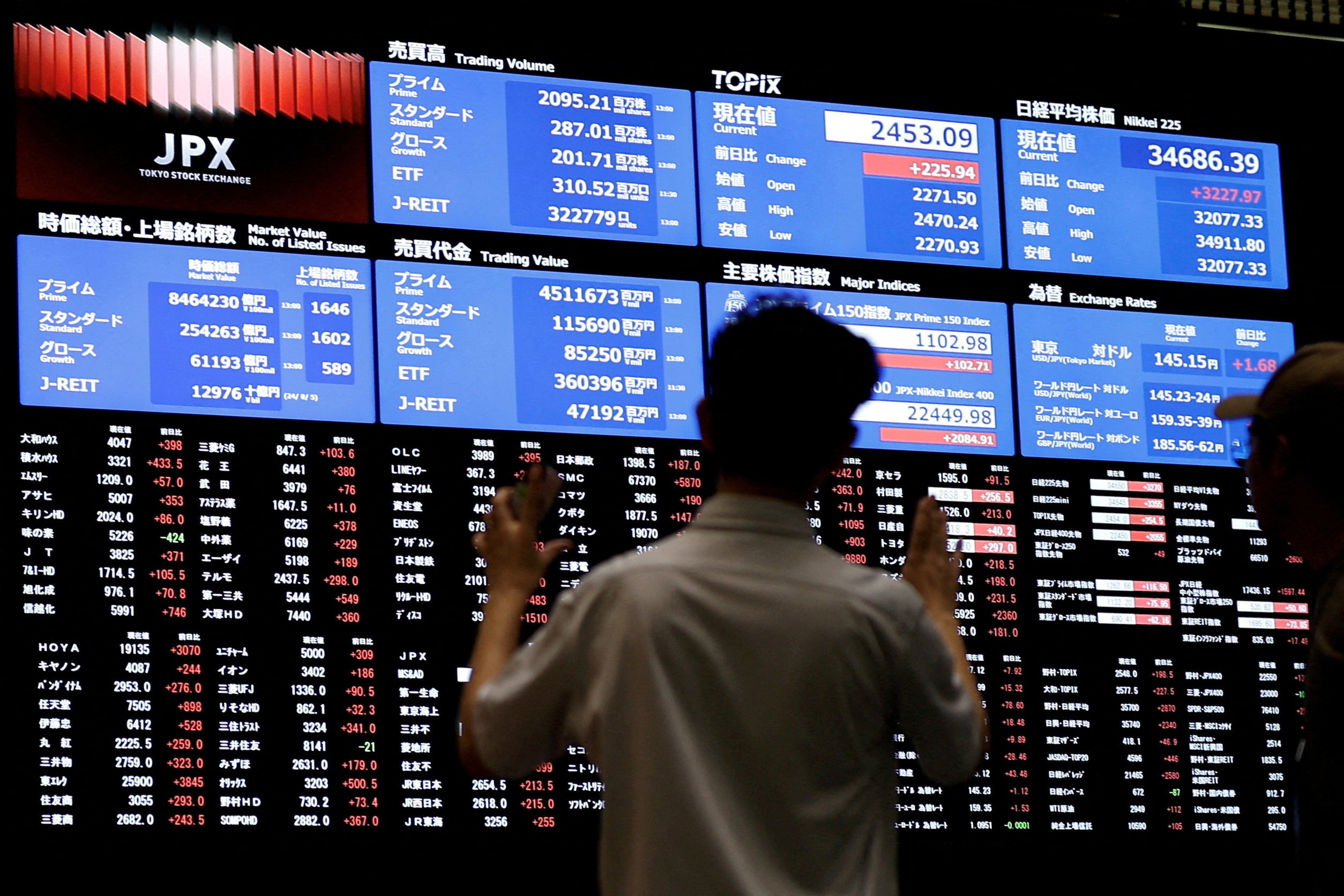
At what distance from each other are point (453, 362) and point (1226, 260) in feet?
5.98

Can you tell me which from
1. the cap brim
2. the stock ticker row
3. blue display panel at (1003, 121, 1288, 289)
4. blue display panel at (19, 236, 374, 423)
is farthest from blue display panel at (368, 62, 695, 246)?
the cap brim

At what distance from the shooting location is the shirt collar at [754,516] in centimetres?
172

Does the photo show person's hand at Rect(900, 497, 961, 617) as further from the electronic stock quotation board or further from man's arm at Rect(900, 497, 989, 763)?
the electronic stock quotation board

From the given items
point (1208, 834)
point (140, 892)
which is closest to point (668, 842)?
point (140, 892)

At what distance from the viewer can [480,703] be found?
5.44 feet

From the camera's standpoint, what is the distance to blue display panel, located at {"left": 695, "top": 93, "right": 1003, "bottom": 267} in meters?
3.71

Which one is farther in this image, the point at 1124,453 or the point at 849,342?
the point at 1124,453

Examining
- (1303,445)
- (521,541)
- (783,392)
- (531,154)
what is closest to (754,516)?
(783,392)

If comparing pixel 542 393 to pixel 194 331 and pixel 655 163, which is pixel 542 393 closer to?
pixel 655 163

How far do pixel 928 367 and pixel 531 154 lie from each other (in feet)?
3.13

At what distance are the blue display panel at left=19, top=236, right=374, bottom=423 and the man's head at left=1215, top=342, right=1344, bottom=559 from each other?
1888mm

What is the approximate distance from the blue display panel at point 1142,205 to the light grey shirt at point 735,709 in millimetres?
2321

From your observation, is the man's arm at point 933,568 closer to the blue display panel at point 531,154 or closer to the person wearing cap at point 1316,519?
the person wearing cap at point 1316,519

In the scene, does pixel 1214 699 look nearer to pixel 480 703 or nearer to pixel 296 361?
pixel 296 361
